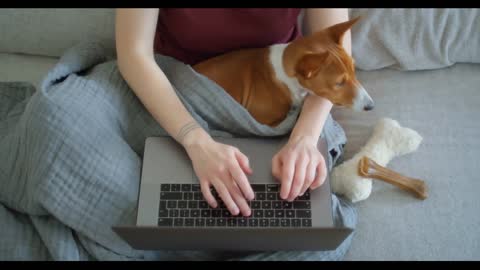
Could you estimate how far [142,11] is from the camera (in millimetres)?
925

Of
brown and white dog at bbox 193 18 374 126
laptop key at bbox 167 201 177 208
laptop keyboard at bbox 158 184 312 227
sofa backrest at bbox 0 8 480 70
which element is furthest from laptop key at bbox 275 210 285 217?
sofa backrest at bbox 0 8 480 70

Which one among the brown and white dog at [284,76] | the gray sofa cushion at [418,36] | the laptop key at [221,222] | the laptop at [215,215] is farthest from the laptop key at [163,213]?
the gray sofa cushion at [418,36]

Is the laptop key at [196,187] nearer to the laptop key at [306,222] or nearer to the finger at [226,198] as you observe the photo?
the finger at [226,198]

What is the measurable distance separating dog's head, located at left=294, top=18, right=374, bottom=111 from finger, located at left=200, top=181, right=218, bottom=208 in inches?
15.4

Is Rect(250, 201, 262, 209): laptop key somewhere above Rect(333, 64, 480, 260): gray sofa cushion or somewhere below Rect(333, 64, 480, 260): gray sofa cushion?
above

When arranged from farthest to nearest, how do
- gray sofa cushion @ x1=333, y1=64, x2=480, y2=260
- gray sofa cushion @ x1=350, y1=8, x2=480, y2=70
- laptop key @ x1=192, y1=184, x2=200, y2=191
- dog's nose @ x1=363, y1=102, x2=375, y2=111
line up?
gray sofa cushion @ x1=350, y1=8, x2=480, y2=70
dog's nose @ x1=363, y1=102, x2=375, y2=111
gray sofa cushion @ x1=333, y1=64, x2=480, y2=260
laptop key @ x1=192, y1=184, x2=200, y2=191

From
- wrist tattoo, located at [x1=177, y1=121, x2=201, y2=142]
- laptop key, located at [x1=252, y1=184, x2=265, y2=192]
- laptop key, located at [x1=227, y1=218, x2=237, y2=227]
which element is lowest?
laptop key, located at [x1=227, y1=218, x2=237, y2=227]

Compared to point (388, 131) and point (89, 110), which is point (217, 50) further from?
point (388, 131)

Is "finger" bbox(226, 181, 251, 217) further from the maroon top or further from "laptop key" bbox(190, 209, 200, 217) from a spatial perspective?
the maroon top

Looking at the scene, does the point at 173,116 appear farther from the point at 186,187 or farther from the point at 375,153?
the point at 375,153

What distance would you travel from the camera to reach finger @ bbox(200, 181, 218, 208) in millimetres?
824

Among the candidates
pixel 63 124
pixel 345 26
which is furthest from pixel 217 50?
pixel 63 124

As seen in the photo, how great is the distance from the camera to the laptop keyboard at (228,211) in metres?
0.84

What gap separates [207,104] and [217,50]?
204 millimetres
